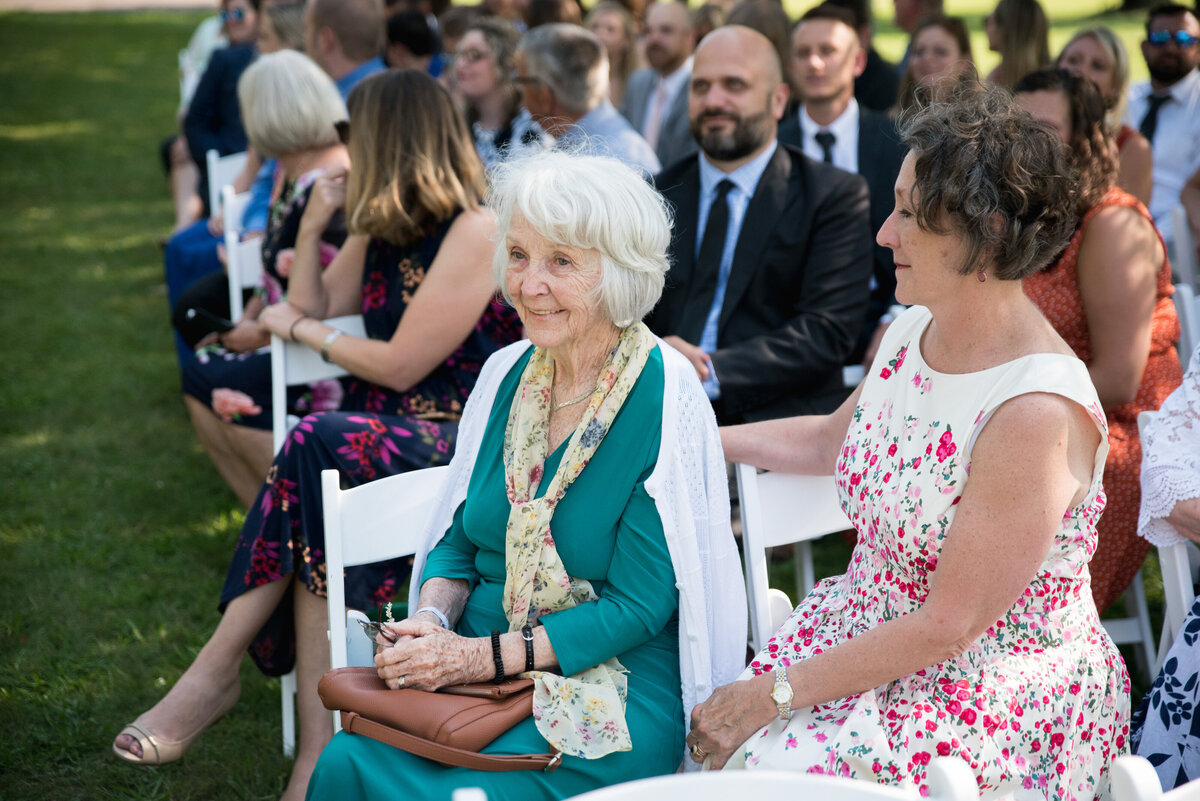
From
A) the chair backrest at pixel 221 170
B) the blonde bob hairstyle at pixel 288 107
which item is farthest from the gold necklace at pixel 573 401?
the chair backrest at pixel 221 170

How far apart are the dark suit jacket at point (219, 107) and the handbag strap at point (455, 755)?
6158mm

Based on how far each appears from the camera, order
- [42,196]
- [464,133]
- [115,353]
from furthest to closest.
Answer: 1. [42,196]
2. [115,353]
3. [464,133]

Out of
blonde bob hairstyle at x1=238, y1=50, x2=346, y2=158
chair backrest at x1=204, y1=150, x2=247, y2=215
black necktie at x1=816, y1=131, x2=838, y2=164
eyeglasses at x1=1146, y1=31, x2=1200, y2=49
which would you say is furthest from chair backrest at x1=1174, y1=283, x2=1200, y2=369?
chair backrest at x1=204, y1=150, x2=247, y2=215

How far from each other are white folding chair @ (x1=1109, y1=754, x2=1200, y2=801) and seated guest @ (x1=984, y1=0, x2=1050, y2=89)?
511 centimetres

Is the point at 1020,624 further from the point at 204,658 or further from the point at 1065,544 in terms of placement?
the point at 204,658

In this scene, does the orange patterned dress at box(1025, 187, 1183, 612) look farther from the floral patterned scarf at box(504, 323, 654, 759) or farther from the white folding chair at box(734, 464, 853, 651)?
the floral patterned scarf at box(504, 323, 654, 759)

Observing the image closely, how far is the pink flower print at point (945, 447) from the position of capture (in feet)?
6.23

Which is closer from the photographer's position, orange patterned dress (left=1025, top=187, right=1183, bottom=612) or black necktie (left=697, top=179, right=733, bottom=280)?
orange patterned dress (left=1025, top=187, right=1183, bottom=612)

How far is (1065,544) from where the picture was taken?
1.88m

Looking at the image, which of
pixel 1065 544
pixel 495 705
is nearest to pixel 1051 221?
pixel 1065 544

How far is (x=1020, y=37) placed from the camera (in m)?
5.80

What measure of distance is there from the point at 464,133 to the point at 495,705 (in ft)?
6.83

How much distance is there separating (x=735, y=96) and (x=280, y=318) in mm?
1749

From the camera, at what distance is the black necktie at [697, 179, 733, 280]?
3.63 m
